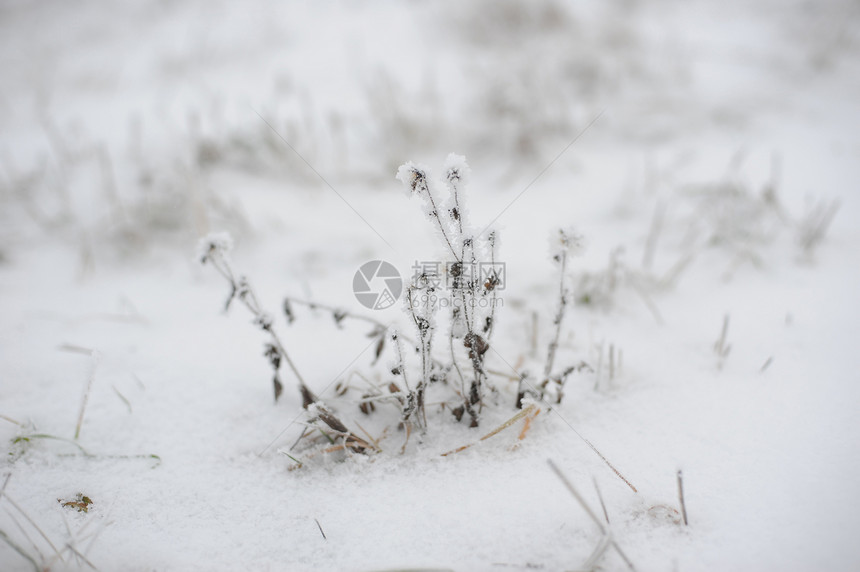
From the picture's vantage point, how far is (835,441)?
1.18 metres

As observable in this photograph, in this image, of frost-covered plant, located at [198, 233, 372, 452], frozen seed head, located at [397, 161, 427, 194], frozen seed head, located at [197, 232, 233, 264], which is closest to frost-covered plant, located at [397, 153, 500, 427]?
frozen seed head, located at [397, 161, 427, 194]

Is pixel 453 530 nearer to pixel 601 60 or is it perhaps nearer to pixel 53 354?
pixel 53 354

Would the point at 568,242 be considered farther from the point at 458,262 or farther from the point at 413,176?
the point at 413,176

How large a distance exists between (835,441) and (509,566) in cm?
91

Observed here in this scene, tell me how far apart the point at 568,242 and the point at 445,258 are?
323 mm

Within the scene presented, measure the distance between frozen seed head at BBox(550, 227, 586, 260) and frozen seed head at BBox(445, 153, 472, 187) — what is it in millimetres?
318

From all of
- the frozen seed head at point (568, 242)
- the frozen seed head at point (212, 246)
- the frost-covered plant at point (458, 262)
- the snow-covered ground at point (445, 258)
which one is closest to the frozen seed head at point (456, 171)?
the frost-covered plant at point (458, 262)

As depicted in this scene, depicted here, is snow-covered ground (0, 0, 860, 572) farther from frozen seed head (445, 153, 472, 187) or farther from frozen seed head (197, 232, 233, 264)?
frozen seed head (197, 232, 233, 264)

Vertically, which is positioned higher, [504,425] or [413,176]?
[413,176]

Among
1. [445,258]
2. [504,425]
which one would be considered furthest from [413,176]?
[504,425]

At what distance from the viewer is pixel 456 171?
101cm

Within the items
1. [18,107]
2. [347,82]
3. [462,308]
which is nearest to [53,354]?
[462,308]

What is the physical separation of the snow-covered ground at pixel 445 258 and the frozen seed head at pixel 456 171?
0.15m

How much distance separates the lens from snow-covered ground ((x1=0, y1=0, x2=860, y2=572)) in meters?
1.07
